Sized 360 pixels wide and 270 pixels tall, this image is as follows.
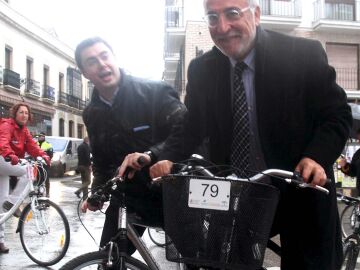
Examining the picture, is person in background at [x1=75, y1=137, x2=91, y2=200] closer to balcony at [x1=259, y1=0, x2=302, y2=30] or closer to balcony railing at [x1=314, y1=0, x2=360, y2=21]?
balcony at [x1=259, y1=0, x2=302, y2=30]

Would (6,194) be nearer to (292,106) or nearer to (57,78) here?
(292,106)

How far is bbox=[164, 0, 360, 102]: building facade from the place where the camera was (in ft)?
75.5

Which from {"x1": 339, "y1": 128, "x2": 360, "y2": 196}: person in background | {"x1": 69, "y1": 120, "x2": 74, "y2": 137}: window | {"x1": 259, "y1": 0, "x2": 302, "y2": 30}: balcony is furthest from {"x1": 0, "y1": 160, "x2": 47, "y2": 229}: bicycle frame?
{"x1": 69, "y1": 120, "x2": 74, "y2": 137}: window

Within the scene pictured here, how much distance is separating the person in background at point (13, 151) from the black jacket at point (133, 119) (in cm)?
280

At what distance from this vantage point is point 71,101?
40531 millimetres

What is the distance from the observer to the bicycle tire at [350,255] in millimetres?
4230

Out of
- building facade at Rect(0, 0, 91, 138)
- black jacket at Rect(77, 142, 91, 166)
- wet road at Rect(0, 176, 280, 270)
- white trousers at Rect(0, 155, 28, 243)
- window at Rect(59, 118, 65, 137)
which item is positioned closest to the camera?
wet road at Rect(0, 176, 280, 270)

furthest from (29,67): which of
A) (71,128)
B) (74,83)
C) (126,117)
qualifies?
(126,117)

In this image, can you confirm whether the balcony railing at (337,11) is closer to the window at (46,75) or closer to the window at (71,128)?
the window at (46,75)

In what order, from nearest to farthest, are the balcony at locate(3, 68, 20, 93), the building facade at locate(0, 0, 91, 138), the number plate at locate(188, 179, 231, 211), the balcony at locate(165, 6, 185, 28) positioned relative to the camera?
1. the number plate at locate(188, 179, 231, 211)
2. the balcony at locate(165, 6, 185, 28)
3. the balcony at locate(3, 68, 20, 93)
4. the building facade at locate(0, 0, 91, 138)

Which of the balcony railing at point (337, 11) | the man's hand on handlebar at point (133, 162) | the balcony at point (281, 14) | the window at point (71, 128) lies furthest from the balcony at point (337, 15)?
the window at point (71, 128)

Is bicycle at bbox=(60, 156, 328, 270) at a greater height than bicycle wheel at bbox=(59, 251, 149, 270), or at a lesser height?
greater

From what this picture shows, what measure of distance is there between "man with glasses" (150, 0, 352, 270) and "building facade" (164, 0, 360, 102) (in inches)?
806

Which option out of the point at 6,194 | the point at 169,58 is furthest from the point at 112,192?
the point at 169,58
